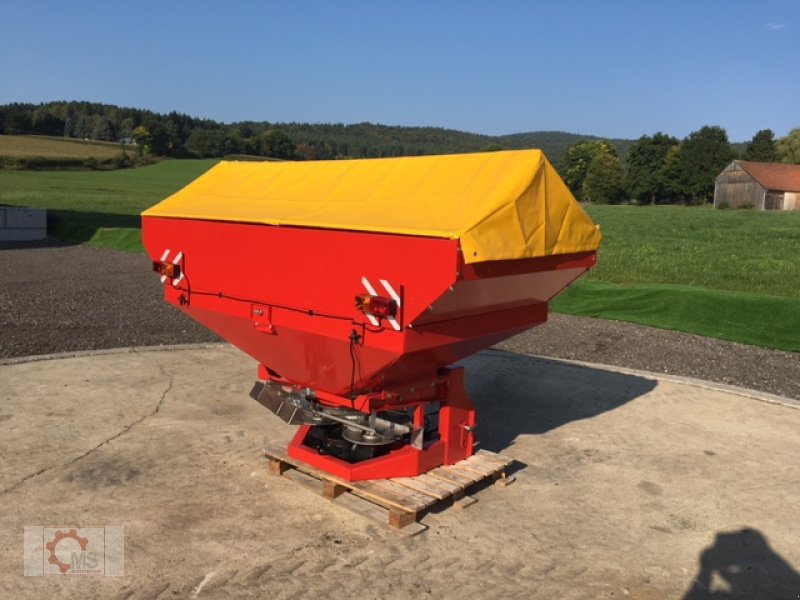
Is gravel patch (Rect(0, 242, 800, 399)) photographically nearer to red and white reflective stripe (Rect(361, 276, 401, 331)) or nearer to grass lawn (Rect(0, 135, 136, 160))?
red and white reflective stripe (Rect(361, 276, 401, 331))

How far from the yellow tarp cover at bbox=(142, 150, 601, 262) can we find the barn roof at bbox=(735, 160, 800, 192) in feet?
208

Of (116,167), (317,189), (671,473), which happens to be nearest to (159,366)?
(317,189)

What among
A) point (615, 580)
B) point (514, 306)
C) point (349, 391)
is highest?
point (514, 306)

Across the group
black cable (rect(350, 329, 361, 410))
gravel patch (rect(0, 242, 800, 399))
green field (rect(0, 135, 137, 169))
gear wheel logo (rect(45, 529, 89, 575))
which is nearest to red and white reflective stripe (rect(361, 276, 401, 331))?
black cable (rect(350, 329, 361, 410))

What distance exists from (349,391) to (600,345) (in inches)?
249

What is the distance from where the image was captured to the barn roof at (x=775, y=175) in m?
60.0

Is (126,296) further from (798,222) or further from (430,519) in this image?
(798,222)

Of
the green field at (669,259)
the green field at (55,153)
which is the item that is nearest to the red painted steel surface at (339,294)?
the green field at (669,259)

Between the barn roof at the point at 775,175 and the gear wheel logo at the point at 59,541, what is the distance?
215 ft

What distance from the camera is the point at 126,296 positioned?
13141 millimetres

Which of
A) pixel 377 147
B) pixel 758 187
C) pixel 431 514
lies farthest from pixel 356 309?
pixel 377 147

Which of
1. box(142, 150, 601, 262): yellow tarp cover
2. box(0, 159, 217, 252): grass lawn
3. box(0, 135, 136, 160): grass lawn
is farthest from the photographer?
box(0, 135, 136, 160): grass lawn

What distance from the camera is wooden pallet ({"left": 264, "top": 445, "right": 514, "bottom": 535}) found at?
14.8 feet

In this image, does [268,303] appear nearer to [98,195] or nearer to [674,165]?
[98,195]
